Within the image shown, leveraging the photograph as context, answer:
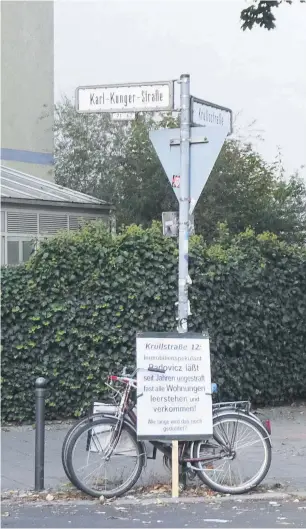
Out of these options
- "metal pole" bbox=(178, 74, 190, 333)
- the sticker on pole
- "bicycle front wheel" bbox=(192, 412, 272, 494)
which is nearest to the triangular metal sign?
"metal pole" bbox=(178, 74, 190, 333)

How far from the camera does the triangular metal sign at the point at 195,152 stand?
26.7 feet

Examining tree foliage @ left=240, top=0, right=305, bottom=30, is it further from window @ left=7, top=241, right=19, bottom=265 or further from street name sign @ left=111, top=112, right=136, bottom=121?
window @ left=7, top=241, right=19, bottom=265

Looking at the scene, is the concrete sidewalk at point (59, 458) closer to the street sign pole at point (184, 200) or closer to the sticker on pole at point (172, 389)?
the sticker on pole at point (172, 389)

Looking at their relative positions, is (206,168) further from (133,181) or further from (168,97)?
(133,181)

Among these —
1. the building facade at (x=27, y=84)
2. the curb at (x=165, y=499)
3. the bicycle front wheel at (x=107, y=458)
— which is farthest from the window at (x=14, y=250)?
the curb at (x=165, y=499)

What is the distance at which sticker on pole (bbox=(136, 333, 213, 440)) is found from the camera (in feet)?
25.9

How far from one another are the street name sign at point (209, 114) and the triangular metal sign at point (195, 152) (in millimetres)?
160

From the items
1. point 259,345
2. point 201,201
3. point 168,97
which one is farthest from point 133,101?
point 201,201

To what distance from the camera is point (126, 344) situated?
11.6 metres

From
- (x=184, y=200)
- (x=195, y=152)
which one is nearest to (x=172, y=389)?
(x=184, y=200)

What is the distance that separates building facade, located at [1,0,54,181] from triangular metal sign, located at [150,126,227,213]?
20.5 meters

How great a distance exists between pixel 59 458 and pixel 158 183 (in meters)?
12.9

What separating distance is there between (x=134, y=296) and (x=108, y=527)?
505 centimetres

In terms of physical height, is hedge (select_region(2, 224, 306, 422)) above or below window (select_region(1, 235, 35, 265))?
below
